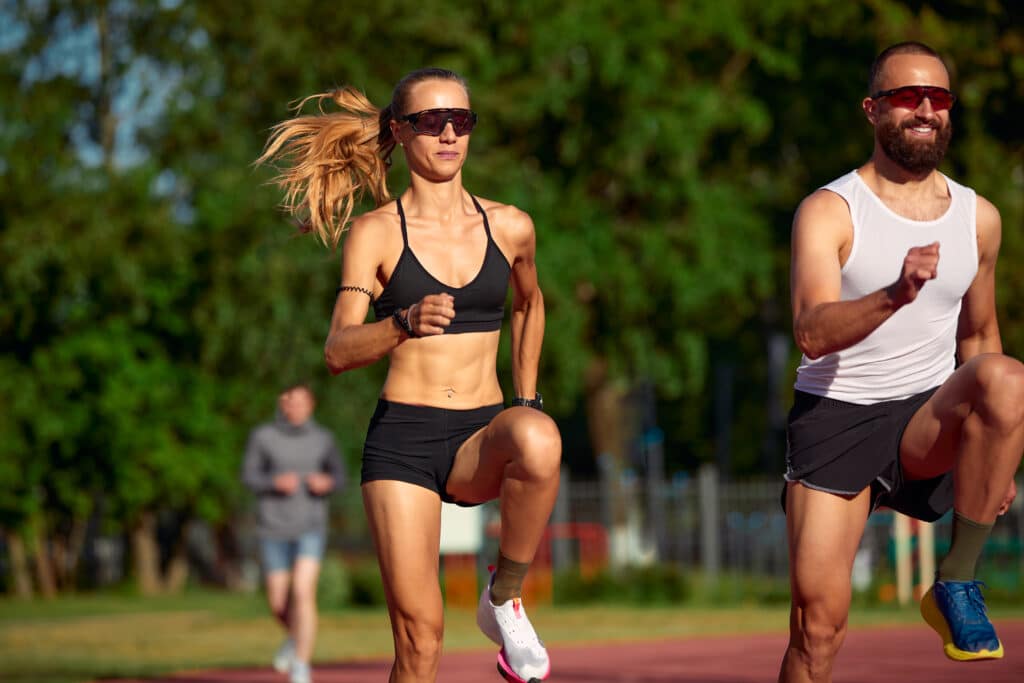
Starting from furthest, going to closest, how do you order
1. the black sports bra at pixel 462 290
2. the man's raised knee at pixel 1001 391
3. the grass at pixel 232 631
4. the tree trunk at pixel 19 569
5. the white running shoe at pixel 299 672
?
1. the tree trunk at pixel 19 569
2. the grass at pixel 232 631
3. the white running shoe at pixel 299 672
4. the black sports bra at pixel 462 290
5. the man's raised knee at pixel 1001 391

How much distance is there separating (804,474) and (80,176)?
77.3 ft

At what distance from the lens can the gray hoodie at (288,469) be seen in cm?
1243

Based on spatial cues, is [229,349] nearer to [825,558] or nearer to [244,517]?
[244,517]

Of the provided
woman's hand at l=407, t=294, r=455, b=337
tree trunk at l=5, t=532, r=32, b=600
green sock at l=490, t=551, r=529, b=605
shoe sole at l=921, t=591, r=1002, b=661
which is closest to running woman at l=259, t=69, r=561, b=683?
green sock at l=490, t=551, r=529, b=605

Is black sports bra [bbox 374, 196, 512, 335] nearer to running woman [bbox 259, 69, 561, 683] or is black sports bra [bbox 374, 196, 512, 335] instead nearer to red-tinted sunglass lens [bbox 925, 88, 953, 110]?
running woman [bbox 259, 69, 561, 683]

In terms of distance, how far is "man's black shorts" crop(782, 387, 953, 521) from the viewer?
6.01 meters

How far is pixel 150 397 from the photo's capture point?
28797mm

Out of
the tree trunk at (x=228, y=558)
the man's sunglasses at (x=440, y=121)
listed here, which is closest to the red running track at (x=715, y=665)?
the man's sunglasses at (x=440, y=121)

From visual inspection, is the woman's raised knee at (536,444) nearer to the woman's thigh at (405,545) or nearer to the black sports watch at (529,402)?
the woman's thigh at (405,545)

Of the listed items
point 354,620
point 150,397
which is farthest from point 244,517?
point 354,620

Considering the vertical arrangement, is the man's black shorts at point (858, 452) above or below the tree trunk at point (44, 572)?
above

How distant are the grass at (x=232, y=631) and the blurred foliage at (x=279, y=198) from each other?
13.8 feet

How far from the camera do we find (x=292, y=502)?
12.4 metres

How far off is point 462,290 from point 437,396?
43cm
